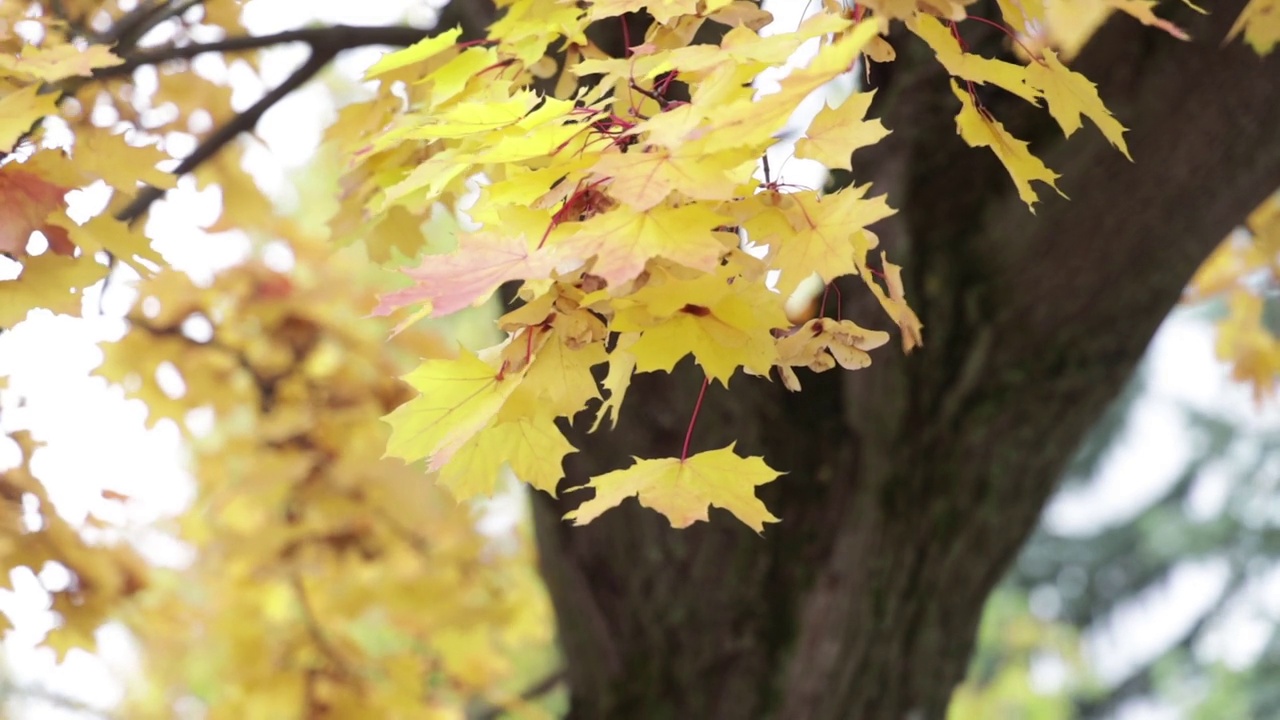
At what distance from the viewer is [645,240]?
0.65m

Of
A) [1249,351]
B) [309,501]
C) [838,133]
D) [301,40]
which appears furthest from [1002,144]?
[309,501]

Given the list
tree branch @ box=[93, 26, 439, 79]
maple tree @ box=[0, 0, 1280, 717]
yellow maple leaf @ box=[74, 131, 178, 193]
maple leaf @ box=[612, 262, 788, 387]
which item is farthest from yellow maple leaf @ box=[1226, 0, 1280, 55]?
yellow maple leaf @ box=[74, 131, 178, 193]

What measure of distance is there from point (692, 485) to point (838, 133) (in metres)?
0.28

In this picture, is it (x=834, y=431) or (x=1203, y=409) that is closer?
(x=834, y=431)

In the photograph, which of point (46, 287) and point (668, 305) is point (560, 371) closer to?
point (668, 305)

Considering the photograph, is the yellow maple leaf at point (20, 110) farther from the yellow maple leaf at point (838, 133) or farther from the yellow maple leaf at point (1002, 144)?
the yellow maple leaf at point (1002, 144)

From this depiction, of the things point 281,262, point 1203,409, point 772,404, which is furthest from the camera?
point 1203,409

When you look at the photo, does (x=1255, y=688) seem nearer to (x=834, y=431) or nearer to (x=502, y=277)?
(x=834, y=431)

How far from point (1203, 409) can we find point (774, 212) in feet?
29.1

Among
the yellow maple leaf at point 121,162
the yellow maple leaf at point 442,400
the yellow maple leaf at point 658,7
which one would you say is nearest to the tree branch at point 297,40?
the yellow maple leaf at point 121,162

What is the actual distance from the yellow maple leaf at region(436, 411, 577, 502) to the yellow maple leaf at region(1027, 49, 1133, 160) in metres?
0.47

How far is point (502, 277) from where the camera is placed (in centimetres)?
68

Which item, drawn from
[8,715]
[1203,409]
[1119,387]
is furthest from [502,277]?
[1203,409]

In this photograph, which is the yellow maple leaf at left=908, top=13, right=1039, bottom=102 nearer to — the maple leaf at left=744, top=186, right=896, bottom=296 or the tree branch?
the maple leaf at left=744, top=186, right=896, bottom=296
